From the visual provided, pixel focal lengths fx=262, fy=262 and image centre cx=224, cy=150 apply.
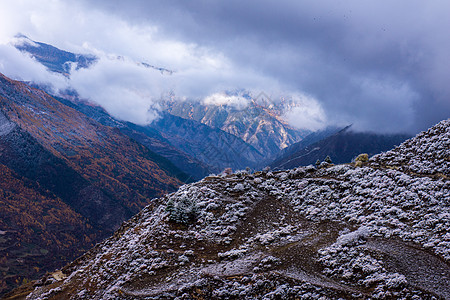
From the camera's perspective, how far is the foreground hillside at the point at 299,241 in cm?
2277

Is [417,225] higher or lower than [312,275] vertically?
higher

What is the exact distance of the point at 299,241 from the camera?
1211 inches

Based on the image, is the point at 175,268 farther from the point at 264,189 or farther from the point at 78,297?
the point at 264,189

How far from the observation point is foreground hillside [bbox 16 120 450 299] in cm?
2277

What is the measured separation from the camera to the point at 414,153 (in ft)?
146

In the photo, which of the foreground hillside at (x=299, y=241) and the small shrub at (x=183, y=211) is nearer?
the foreground hillside at (x=299, y=241)

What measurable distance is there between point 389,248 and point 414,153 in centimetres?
2651

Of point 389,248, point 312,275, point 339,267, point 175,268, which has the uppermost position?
point 389,248

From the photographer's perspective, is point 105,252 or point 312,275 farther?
point 105,252

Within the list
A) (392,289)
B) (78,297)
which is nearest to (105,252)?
(78,297)

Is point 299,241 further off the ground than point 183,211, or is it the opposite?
point 299,241

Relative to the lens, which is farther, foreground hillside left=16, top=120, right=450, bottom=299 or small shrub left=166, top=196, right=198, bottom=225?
small shrub left=166, top=196, right=198, bottom=225

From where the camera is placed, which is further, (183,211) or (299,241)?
(183,211)

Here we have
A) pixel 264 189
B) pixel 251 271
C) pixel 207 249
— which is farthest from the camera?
pixel 264 189
